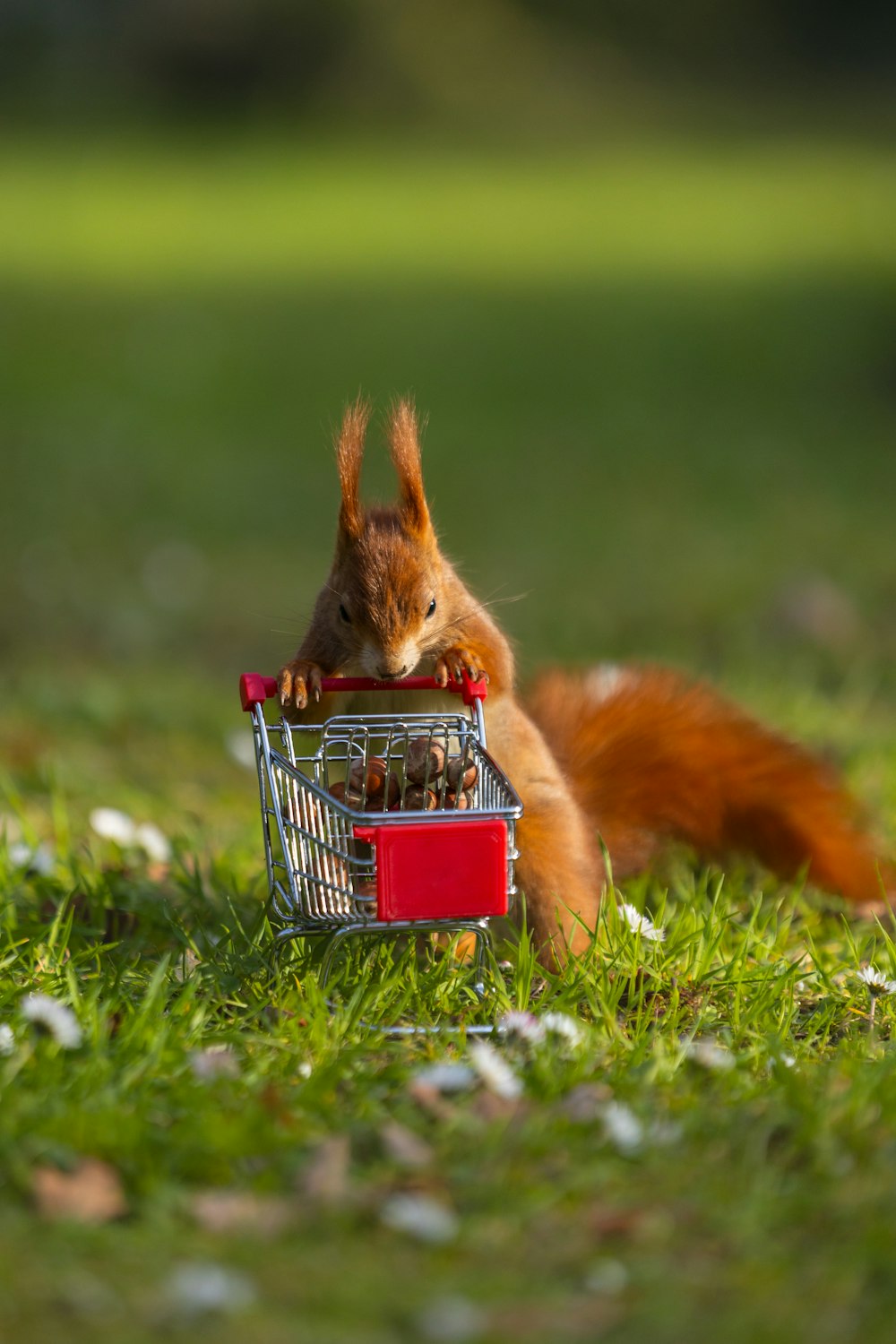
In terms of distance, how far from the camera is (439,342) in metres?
10.0

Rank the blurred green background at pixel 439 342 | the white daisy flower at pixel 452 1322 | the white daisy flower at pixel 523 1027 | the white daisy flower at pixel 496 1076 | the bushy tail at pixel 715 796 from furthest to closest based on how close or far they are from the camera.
→ the blurred green background at pixel 439 342, the bushy tail at pixel 715 796, the white daisy flower at pixel 523 1027, the white daisy flower at pixel 496 1076, the white daisy flower at pixel 452 1322

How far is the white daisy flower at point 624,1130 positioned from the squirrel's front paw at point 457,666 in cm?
71

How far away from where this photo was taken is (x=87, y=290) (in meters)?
11.0

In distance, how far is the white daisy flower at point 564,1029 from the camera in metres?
2.04

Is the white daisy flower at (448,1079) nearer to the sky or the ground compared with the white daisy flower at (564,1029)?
nearer to the sky

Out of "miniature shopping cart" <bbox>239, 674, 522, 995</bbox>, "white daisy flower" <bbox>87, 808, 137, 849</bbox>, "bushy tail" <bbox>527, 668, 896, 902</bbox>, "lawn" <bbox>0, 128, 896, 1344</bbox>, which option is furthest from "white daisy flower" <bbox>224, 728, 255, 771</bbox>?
"miniature shopping cart" <bbox>239, 674, 522, 995</bbox>

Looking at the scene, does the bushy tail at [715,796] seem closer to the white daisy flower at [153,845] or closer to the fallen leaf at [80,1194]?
the white daisy flower at [153,845]

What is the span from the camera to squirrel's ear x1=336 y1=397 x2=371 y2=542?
2.32 meters

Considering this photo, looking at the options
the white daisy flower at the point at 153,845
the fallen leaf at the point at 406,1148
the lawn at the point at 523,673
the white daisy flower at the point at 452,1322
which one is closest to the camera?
the white daisy flower at the point at 452,1322

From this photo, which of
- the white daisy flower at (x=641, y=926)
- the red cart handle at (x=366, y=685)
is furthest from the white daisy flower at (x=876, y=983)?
the red cart handle at (x=366, y=685)

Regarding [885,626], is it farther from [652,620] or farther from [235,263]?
[235,263]

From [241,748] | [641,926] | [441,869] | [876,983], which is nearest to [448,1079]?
[441,869]

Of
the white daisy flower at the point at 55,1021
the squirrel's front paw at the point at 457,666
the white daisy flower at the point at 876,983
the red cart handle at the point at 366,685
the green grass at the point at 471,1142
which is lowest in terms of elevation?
the white daisy flower at the point at 876,983

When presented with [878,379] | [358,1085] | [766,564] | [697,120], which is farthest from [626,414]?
[697,120]
